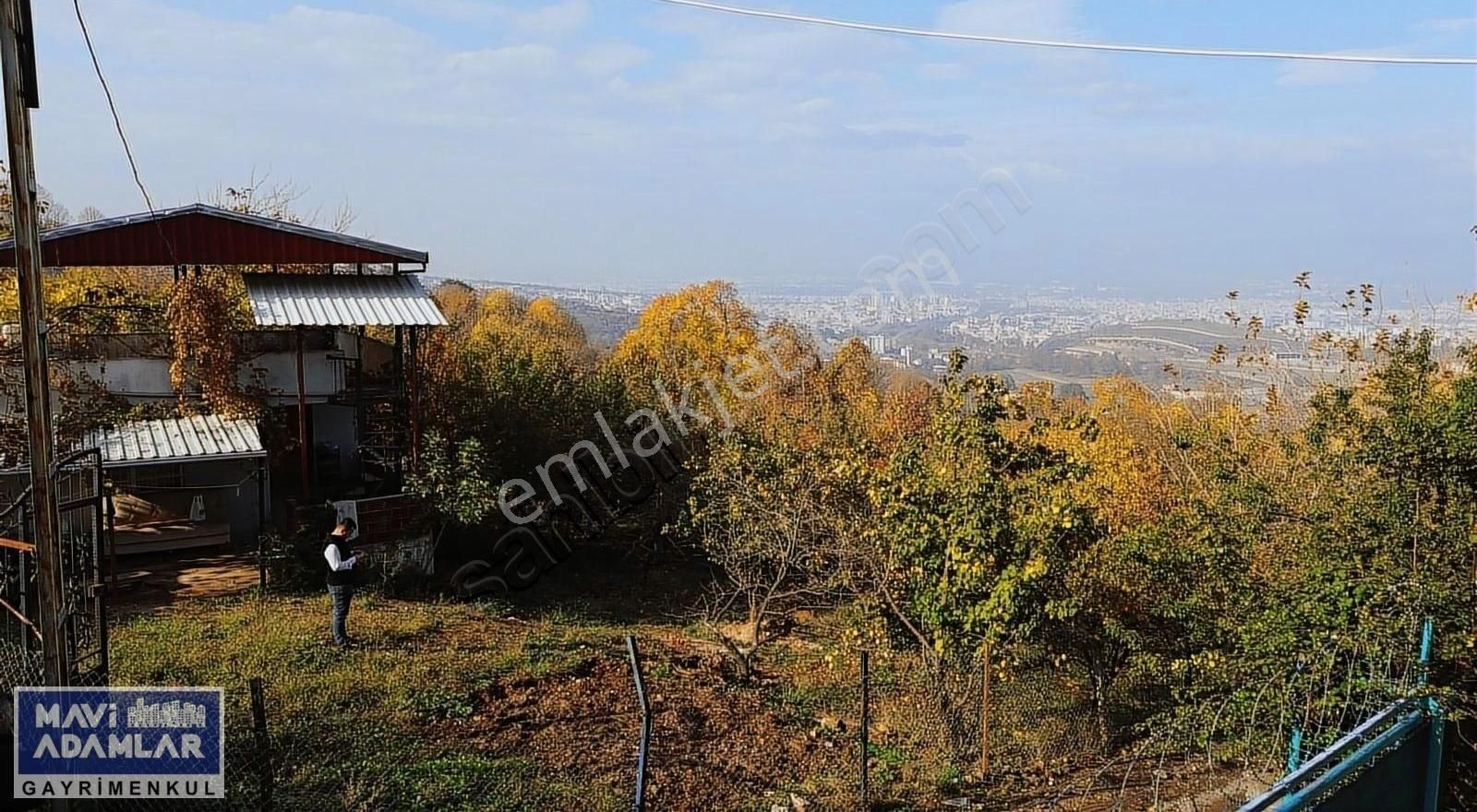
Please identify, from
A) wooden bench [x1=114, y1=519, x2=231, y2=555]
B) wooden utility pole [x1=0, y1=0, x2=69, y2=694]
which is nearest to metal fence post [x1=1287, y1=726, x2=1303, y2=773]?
wooden utility pole [x1=0, y1=0, x2=69, y2=694]

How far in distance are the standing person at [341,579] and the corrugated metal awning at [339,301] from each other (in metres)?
4.04

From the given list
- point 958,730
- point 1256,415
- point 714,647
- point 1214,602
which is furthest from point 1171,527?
point 1256,415

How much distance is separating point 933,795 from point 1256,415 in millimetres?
11258

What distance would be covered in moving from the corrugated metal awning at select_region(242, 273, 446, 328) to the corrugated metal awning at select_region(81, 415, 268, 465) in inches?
66.3

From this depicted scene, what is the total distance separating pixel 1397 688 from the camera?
19.8ft

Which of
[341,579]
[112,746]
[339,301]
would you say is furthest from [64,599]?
[339,301]

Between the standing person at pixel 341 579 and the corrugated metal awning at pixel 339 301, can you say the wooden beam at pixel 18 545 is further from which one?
the corrugated metal awning at pixel 339 301

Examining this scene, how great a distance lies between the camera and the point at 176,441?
41.9 feet

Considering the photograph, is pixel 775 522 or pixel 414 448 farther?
pixel 414 448

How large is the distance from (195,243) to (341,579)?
6923 mm

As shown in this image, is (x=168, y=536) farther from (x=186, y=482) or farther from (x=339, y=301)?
(x=339, y=301)

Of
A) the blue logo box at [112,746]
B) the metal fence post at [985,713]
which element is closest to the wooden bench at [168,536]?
the blue logo box at [112,746]

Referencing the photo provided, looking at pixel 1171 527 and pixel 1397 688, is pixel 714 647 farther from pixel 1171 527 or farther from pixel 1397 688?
pixel 1397 688

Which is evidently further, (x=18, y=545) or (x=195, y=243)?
(x=195, y=243)
